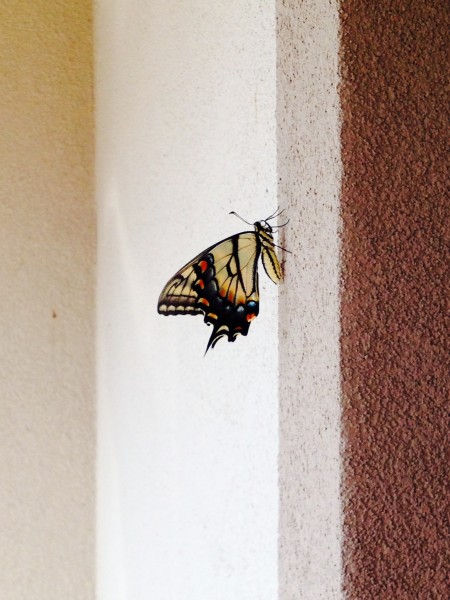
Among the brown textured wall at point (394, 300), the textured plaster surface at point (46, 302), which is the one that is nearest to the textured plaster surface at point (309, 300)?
the brown textured wall at point (394, 300)

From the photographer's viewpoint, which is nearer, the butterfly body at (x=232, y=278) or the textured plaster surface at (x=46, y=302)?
the butterfly body at (x=232, y=278)

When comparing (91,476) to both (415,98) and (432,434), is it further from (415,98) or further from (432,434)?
(415,98)

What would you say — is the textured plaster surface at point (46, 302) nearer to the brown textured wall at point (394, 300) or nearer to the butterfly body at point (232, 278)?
the butterfly body at point (232, 278)

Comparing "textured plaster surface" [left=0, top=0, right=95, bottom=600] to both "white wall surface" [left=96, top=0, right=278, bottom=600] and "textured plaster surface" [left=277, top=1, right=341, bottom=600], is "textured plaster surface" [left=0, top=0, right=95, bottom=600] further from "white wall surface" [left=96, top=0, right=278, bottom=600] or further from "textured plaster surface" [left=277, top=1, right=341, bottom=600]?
"textured plaster surface" [left=277, top=1, right=341, bottom=600]

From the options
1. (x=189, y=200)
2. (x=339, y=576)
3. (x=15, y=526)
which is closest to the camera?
(x=339, y=576)


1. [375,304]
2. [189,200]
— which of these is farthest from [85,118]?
[375,304]

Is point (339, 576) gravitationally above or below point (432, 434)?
below

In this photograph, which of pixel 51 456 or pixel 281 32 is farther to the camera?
pixel 51 456
